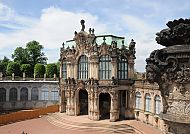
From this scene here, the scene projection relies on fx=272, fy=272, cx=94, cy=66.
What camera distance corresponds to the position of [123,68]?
35750 millimetres

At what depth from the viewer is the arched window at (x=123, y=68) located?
117ft

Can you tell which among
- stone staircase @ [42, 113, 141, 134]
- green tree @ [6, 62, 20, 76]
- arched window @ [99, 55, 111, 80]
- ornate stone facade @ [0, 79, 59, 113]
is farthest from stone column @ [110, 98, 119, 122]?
green tree @ [6, 62, 20, 76]

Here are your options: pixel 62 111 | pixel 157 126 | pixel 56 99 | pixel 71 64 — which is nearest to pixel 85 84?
pixel 71 64

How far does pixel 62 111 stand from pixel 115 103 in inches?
399

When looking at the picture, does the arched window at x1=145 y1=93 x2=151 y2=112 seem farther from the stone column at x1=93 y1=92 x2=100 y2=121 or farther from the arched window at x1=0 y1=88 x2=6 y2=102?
the arched window at x1=0 y1=88 x2=6 y2=102

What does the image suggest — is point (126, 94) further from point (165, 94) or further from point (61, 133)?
point (165, 94)

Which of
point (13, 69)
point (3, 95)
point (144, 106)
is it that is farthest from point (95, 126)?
point (13, 69)

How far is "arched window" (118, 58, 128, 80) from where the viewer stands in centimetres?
3553

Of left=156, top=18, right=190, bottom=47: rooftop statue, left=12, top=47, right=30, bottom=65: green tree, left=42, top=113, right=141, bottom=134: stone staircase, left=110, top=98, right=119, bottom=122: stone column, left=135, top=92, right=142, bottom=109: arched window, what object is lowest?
left=42, top=113, right=141, bottom=134: stone staircase

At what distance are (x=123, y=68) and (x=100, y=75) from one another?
3.17m

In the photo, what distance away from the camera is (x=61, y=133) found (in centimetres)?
2991

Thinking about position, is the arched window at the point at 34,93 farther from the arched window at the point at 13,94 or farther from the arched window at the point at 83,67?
the arched window at the point at 83,67

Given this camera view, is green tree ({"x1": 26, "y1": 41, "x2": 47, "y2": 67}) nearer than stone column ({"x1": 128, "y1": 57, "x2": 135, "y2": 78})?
No

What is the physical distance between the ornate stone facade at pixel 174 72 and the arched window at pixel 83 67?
29.1 m
